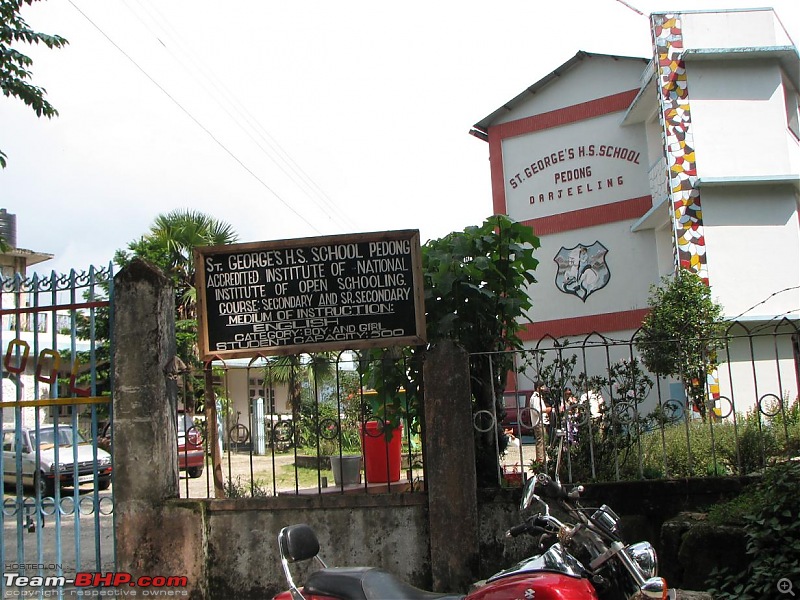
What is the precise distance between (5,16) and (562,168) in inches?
686

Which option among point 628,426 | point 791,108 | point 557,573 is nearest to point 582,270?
point 791,108

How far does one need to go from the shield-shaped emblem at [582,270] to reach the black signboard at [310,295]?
16894 millimetres

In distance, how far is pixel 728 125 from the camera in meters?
18.0

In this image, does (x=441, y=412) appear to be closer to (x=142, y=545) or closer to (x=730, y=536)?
(x=730, y=536)

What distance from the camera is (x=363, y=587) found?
3.47 meters

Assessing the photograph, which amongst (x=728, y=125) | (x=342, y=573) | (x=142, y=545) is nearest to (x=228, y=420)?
(x=142, y=545)

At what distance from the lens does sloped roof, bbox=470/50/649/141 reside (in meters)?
22.2

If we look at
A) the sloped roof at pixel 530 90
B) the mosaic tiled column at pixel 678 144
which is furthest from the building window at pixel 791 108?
the sloped roof at pixel 530 90

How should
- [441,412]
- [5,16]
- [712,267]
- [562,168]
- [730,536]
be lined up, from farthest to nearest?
[562,168], [712,267], [5,16], [441,412], [730,536]

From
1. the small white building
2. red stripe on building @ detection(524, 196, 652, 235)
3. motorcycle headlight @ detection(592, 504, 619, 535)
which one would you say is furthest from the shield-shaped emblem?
motorcycle headlight @ detection(592, 504, 619, 535)

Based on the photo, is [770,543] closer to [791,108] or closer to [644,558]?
[644,558]

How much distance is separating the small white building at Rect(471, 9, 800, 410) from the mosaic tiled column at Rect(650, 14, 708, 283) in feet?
0.09

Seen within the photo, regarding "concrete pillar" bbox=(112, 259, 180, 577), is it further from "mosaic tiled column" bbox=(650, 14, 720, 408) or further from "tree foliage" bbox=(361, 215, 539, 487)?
"mosaic tiled column" bbox=(650, 14, 720, 408)

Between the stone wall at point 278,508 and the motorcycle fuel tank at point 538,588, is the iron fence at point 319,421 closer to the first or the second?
the stone wall at point 278,508
